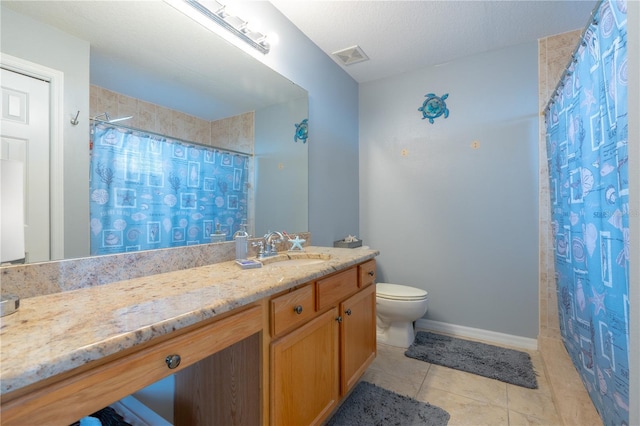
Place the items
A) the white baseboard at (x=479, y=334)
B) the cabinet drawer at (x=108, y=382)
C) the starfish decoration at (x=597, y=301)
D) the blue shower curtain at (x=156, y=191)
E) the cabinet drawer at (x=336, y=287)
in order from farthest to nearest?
the white baseboard at (x=479, y=334)
the cabinet drawer at (x=336, y=287)
the starfish decoration at (x=597, y=301)
the blue shower curtain at (x=156, y=191)
the cabinet drawer at (x=108, y=382)

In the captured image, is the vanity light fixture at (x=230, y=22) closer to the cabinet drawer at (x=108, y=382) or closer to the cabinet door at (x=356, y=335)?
the cabinet drawer at (x=108, y=382)

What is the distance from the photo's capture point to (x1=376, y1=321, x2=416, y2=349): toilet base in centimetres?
226

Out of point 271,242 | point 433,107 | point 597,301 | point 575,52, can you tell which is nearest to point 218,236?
point 271,242

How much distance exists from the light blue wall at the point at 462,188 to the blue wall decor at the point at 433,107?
41 mm

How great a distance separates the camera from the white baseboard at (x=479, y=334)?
87.7 inches

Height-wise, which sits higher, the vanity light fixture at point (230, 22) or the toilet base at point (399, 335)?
the vanity light fixture at point (230, 22)

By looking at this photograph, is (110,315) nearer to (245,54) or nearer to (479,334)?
(245,54)

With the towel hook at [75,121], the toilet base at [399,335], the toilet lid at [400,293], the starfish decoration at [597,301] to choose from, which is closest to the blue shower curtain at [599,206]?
the starfish decoration at [597,301]

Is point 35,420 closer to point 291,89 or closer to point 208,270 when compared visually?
point 208,270

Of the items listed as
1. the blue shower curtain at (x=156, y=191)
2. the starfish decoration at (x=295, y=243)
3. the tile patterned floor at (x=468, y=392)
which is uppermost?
the blue shower curtain at (x=156, y=191)

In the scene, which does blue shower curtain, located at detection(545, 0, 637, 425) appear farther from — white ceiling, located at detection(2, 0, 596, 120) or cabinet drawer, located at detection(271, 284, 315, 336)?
cabinet drawer, located at detection(271, 284, 315, 336)

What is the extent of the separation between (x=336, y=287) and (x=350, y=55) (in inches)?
77.7

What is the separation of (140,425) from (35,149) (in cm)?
124

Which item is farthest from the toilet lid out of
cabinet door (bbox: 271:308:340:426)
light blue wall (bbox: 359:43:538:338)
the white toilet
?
cabinet door (bbox: 271:308:340:426)
